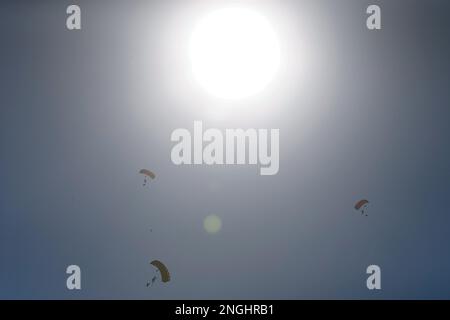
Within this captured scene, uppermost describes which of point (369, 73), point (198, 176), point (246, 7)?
point (246, 7)

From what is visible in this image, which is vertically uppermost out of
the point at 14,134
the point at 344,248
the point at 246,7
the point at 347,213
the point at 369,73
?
the point at 246,7

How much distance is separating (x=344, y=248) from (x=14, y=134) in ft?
5.96

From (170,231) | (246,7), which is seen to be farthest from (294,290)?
(246,7)

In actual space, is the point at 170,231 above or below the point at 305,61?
below

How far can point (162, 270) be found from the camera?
232 cm

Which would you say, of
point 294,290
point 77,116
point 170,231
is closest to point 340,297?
point 294,290

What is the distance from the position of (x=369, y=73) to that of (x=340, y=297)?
117cm

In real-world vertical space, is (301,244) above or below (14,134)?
below

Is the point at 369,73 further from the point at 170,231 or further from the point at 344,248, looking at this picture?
the point at 170,231

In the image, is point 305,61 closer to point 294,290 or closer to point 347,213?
point 347,213

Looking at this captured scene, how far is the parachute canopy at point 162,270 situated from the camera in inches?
91.0

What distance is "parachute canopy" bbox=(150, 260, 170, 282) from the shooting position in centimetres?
231

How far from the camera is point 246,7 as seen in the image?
2.29m

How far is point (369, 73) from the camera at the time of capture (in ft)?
7.55
